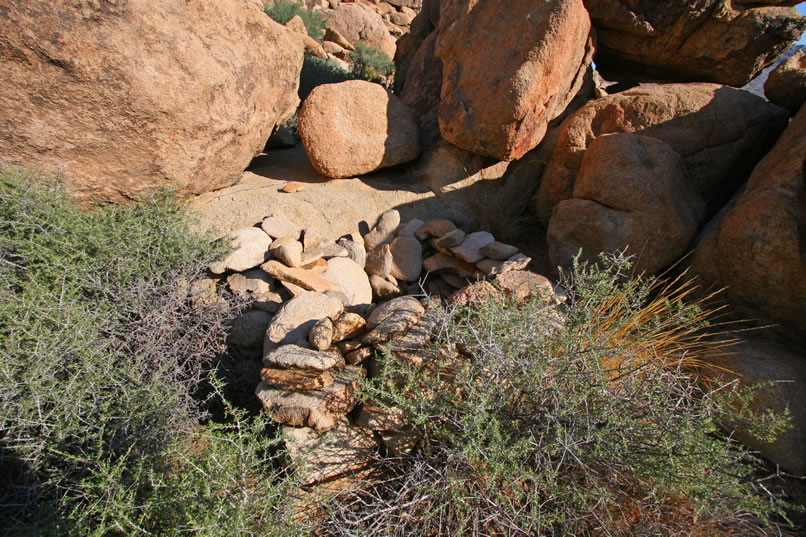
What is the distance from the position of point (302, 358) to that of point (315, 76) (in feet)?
14.5

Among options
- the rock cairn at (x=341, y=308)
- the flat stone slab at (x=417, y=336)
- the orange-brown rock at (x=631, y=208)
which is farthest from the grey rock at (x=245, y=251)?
the orange-brown rock at (x=631, y=208)

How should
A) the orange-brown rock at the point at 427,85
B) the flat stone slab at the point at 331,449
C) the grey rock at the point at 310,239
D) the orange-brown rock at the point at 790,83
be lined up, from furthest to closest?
the orange-brown rock at the point at 427,85, the orange-brown rock at the point at 790,83, the grey rock at the point at 310,239, the flat stone slab at the point at 331,449

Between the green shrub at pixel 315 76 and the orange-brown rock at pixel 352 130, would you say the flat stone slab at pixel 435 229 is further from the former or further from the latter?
the green shrub at pixel 315 76

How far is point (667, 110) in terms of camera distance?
3.24 meters

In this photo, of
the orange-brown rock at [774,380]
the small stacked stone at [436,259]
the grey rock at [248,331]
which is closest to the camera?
the orange-brown rock at [774,380]

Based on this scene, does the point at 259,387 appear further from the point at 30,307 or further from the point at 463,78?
the point at 463,78

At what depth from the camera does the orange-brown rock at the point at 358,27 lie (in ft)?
34.9

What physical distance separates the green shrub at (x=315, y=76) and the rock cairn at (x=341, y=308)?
8.51 ft

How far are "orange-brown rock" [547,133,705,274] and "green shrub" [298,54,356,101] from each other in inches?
131

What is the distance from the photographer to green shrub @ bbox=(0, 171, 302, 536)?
155cm

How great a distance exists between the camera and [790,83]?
3250mm

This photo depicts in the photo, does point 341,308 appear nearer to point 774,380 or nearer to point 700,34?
point 774,380

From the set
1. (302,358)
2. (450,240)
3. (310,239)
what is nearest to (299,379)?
(302,358)

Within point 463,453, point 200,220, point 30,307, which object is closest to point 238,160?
point 200,220
